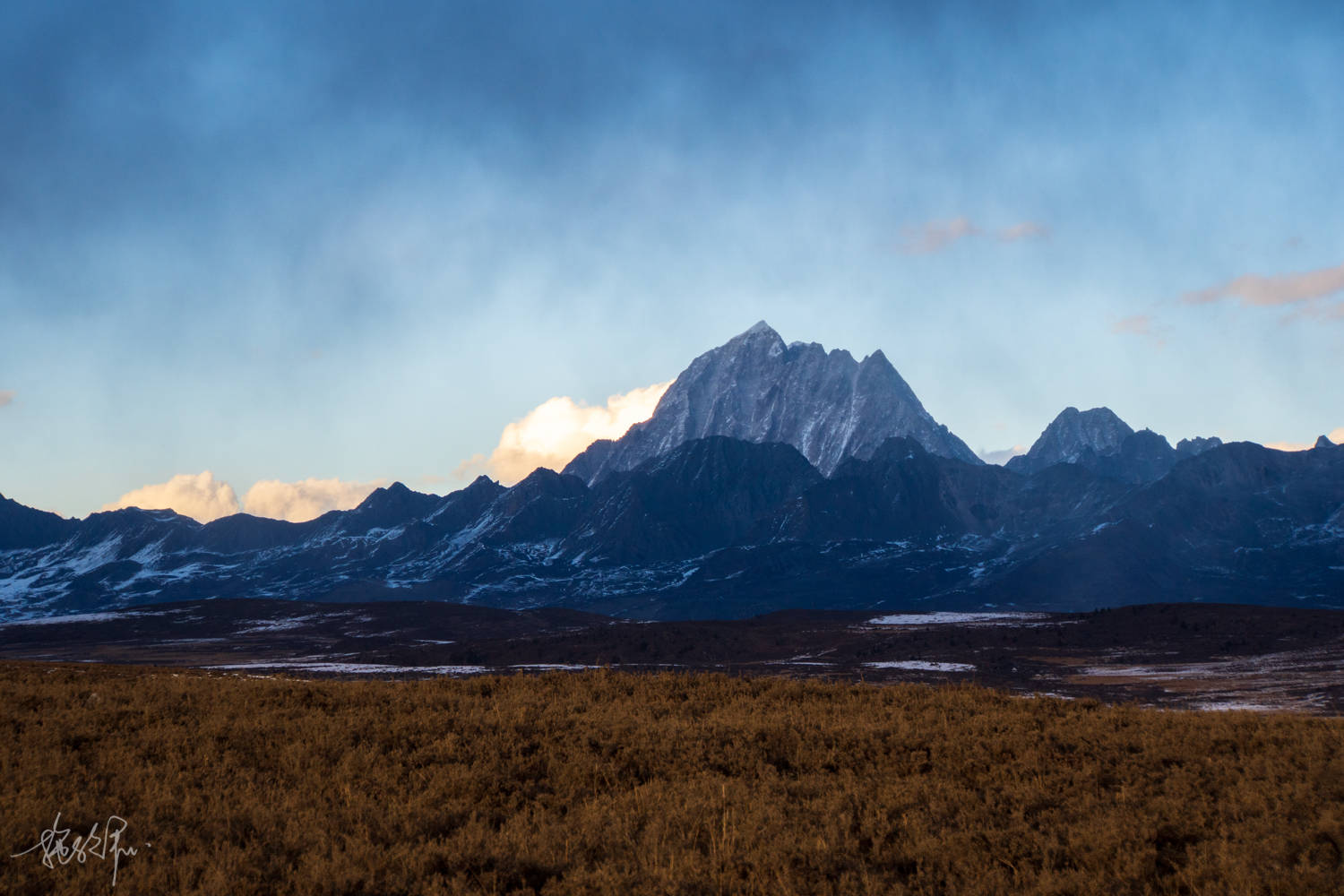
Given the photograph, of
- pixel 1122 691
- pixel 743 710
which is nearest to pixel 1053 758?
pixel 743 710

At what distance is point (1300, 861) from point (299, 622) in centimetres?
18421

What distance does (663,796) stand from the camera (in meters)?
17.5

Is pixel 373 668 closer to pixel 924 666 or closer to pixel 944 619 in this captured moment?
pixel 924 666

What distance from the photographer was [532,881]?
14.0m

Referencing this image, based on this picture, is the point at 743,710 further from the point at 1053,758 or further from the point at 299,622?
the point at 299,622

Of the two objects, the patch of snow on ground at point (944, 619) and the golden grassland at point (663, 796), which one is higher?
the golden grassland at point (663, 796)

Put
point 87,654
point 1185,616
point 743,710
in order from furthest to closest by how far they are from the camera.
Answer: point 87,654 < point 1185,616 < point 743,710
